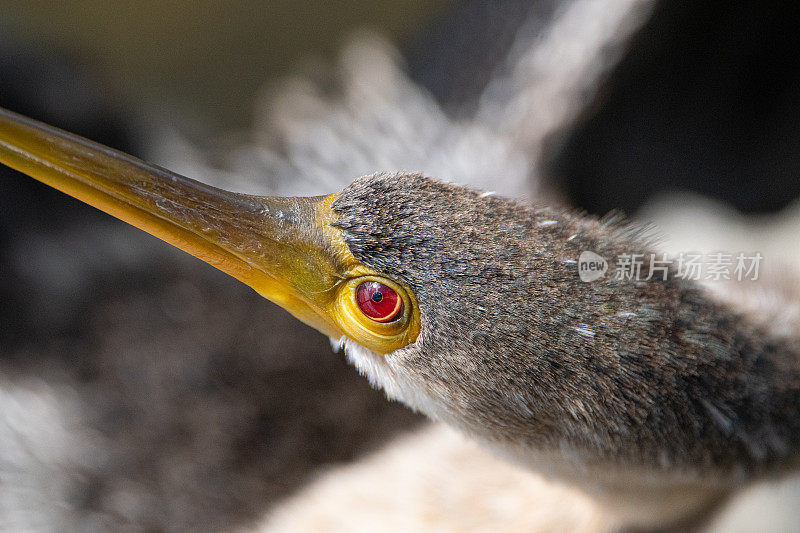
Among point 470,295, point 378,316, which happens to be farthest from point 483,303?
point 378,316

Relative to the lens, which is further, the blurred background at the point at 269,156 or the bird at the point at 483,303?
the blurred background at the point at 269,156

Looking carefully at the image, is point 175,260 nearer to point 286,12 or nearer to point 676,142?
point 286,12

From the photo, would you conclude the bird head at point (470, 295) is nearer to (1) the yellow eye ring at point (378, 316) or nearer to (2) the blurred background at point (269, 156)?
(1) the yellow eye ring at point (378, 316)

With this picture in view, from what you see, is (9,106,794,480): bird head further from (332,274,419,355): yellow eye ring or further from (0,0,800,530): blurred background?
(0,0,800,530): blurred background

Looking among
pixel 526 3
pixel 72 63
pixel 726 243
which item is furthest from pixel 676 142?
pixel 72 63

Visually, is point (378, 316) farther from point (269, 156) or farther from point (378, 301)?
point (269, 156)

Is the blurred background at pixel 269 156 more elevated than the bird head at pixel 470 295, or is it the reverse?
the blurred background at pixel 269 156

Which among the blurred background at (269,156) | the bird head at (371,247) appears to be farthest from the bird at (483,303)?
the blurred background at (269,156)
